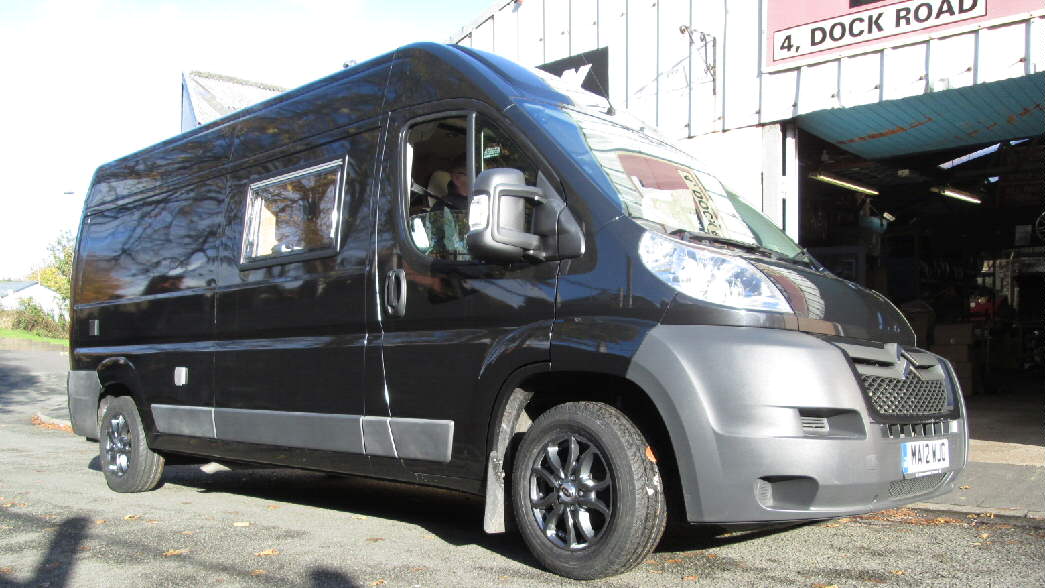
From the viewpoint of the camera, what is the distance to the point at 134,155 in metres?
7.53

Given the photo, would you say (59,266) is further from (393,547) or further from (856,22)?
(393,547)

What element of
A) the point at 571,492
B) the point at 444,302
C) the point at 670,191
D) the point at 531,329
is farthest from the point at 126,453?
the point at 670,191

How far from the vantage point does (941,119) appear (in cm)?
915

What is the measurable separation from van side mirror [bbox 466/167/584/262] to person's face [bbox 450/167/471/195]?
1.49 ft

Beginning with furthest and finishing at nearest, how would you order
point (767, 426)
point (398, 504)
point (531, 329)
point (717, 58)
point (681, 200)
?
point (717, 58), point (398, 504), point (681, 200), point (531, 329), point (767, 426)

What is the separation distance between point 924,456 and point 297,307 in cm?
343

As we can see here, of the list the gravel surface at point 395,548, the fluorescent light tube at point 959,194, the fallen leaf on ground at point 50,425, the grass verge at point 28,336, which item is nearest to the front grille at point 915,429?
the gravel surface at point 395,548

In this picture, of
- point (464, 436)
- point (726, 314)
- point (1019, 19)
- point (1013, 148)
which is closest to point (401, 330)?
point (464, 436)

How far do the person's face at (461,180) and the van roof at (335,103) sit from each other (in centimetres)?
38

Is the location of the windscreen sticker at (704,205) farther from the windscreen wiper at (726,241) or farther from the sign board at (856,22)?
the sign board at (856,22)

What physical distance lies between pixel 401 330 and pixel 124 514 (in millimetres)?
2711

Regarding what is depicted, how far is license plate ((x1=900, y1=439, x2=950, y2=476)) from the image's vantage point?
3.84m

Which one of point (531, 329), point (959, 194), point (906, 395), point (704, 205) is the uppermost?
point (959, 194)

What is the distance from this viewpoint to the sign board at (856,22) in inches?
320
